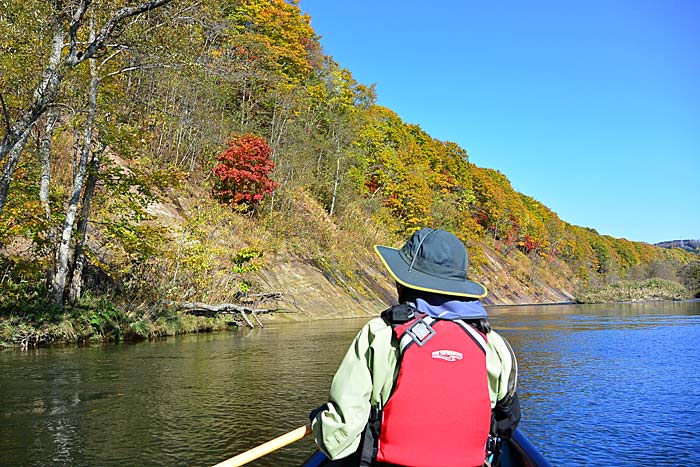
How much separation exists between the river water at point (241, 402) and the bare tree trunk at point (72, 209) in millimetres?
1477

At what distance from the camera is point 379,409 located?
2488 mm

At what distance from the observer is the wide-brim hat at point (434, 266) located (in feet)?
8.13

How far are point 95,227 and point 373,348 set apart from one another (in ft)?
49.6

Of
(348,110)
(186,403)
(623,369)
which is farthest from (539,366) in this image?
(348,110)

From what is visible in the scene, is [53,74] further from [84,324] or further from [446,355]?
[446,355]

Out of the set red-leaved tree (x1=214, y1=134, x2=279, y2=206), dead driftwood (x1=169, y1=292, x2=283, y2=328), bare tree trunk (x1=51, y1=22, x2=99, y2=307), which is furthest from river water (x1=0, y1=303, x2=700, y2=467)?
red-leaved tree (x1=214, y1=134, x2=279, y2=206)

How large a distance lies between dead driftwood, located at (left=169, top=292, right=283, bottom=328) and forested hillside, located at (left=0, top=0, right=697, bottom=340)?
0.34 meters

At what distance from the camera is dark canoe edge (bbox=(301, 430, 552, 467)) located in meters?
3.44

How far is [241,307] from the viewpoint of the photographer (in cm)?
1739

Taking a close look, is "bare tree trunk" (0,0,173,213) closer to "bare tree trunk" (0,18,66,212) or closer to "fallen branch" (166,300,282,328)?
"bare tree trunk" (0,18,66,212)

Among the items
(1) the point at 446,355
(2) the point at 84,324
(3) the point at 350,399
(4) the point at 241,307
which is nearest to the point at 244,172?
(4) the point at 241,307

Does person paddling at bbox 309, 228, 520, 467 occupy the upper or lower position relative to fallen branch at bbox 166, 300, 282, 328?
upper

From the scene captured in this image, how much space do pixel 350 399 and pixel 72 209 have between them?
11845 mm

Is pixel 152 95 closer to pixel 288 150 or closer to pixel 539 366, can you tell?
pixel 288 150
